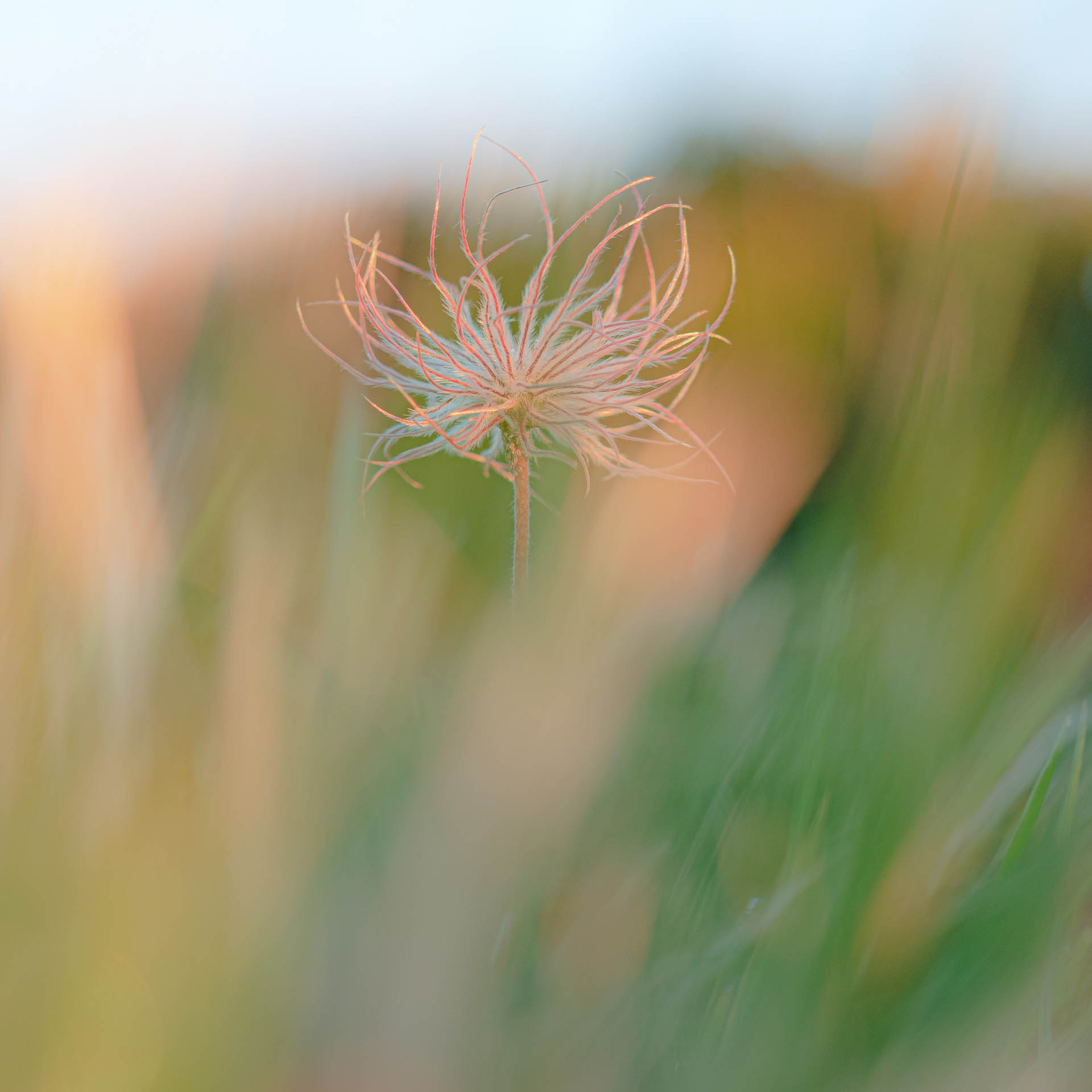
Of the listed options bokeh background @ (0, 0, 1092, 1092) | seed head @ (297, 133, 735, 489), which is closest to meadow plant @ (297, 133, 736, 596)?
seed head @ (297, 133, 735, 489)

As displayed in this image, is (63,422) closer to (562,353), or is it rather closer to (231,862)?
(231,862)

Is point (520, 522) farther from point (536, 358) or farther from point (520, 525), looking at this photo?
point (536, 358)

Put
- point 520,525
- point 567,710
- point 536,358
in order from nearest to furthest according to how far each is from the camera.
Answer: point 567,710, point 520,525, point 536,358

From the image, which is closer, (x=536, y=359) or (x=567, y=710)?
(x=567, y=710)

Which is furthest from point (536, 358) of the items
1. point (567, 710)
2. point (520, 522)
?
point (567, 710)

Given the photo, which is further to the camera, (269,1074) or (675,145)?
(675,145)

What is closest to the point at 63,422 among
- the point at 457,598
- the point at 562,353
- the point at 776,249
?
the point at 457,598

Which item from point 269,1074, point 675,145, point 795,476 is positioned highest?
point 675,145

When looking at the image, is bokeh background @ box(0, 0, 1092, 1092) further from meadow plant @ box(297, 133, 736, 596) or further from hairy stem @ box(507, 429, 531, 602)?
meadow plant @ box(297, 133, 736, 596)
